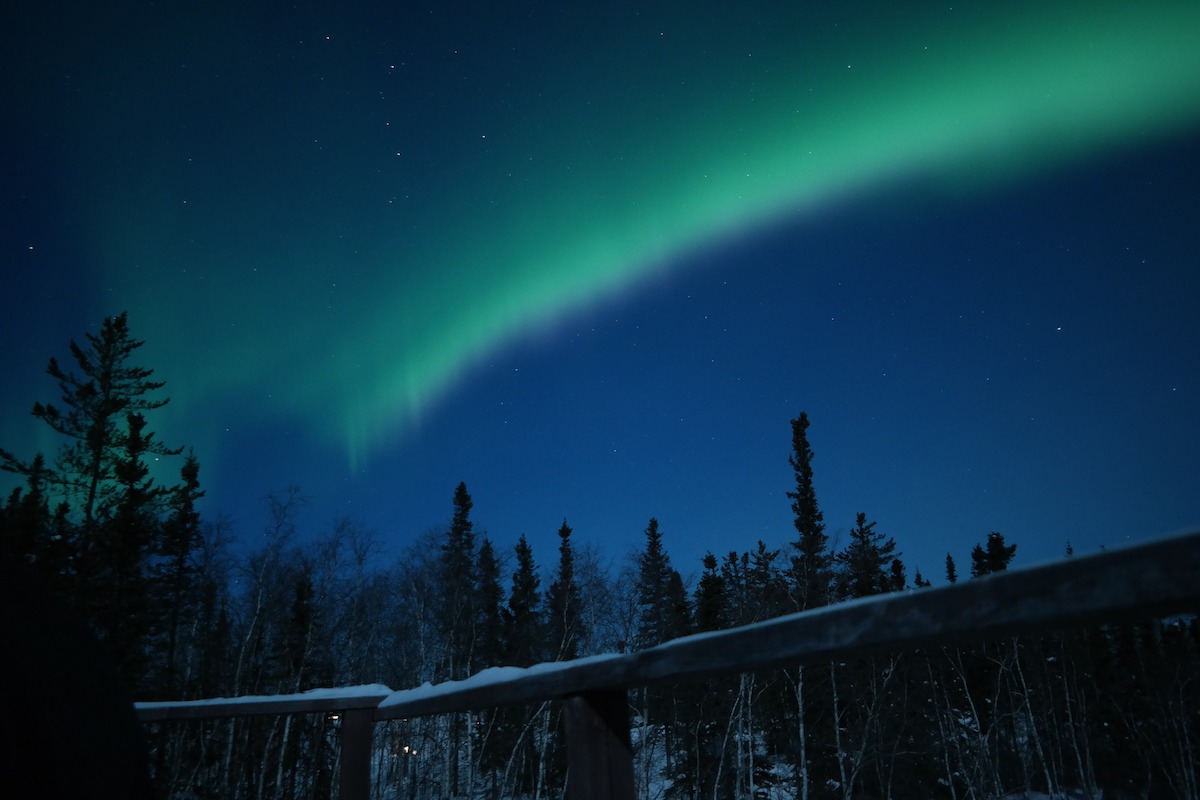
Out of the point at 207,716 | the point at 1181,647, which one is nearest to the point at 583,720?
the point at 1181,647

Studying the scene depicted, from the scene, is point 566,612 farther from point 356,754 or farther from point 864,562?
point 356,754

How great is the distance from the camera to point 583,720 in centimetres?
195

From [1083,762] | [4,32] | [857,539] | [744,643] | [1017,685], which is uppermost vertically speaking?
[4,32]

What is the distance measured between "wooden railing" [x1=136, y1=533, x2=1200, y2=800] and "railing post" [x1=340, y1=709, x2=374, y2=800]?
81cm

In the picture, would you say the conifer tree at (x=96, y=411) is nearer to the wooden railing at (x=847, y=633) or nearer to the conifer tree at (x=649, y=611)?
the conifer tree at (x=649, y=611)

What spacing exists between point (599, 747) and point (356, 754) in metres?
2.00

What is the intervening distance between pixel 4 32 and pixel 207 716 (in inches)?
953

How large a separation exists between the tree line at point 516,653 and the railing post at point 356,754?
0.15 metres

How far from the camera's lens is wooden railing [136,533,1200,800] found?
85cm

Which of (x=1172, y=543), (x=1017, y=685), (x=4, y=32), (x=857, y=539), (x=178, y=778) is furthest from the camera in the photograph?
(x=857, y=539)

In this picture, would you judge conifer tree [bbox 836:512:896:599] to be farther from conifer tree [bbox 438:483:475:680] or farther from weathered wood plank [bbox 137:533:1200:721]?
weathered wood plank [bbox 137:533:1200:721]

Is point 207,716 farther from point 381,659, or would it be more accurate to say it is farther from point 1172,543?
point 381,659

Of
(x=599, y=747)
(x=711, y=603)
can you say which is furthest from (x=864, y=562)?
(x=599, y=747)

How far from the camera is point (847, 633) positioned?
1226 mm
